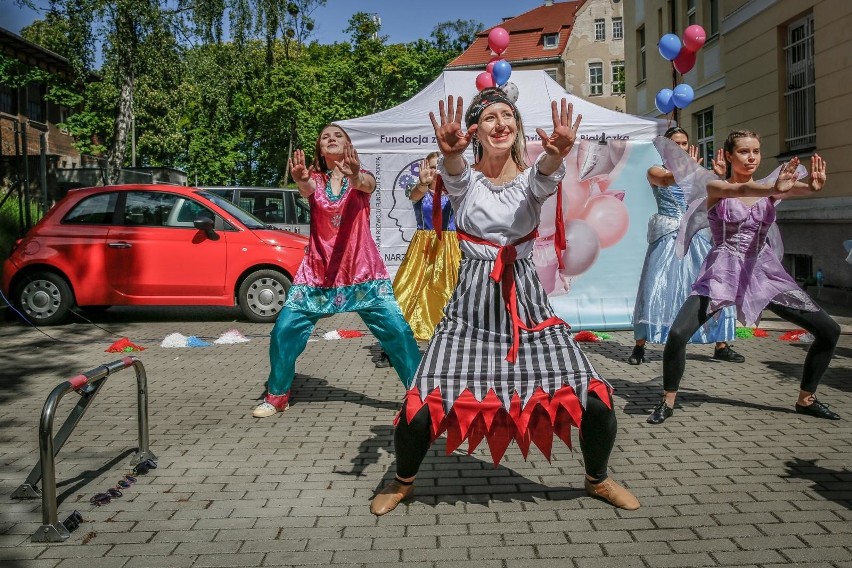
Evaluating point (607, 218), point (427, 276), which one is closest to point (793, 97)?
point (607, 218)

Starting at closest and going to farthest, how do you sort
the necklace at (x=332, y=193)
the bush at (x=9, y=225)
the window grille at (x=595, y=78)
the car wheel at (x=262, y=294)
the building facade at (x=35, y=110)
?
the necklace at (x=332, y=193) → the car wheel at (x=262, y=294) → the bush at (x=9, y=225) → the building facade at (x=35, y=110) → the window grille at (x=595, y=78)

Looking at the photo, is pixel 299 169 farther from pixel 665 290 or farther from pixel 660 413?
pixel 665 290

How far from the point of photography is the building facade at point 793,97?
1297 cm

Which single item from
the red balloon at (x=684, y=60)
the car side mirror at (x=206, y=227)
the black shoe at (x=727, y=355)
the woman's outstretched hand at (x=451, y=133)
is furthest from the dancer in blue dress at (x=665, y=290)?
the car side mirror at (x=206, y=227)

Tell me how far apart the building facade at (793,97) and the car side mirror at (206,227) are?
19.9ft

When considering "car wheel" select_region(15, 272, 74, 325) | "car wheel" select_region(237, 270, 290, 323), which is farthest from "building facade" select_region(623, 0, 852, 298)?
"car wheel" select_region(15, 272, 74, 325)

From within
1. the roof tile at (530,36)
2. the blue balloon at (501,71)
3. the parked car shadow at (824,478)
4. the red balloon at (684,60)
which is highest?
the roof tile at (530,36)

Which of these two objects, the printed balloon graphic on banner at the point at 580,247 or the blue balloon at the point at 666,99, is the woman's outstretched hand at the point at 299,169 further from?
the printed balloon graphic on banner at the point at 580,247

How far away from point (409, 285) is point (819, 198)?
843cm

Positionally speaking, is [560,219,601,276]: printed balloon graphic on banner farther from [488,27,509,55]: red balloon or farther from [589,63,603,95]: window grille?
[589,63,603,95]: window grille

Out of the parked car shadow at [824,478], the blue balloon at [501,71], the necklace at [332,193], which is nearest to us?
the parked car shadow at [824,478]

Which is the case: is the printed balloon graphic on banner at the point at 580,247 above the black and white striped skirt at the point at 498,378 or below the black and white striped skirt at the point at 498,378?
above

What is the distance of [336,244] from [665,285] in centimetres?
384

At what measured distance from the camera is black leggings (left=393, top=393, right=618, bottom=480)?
3.63 m
